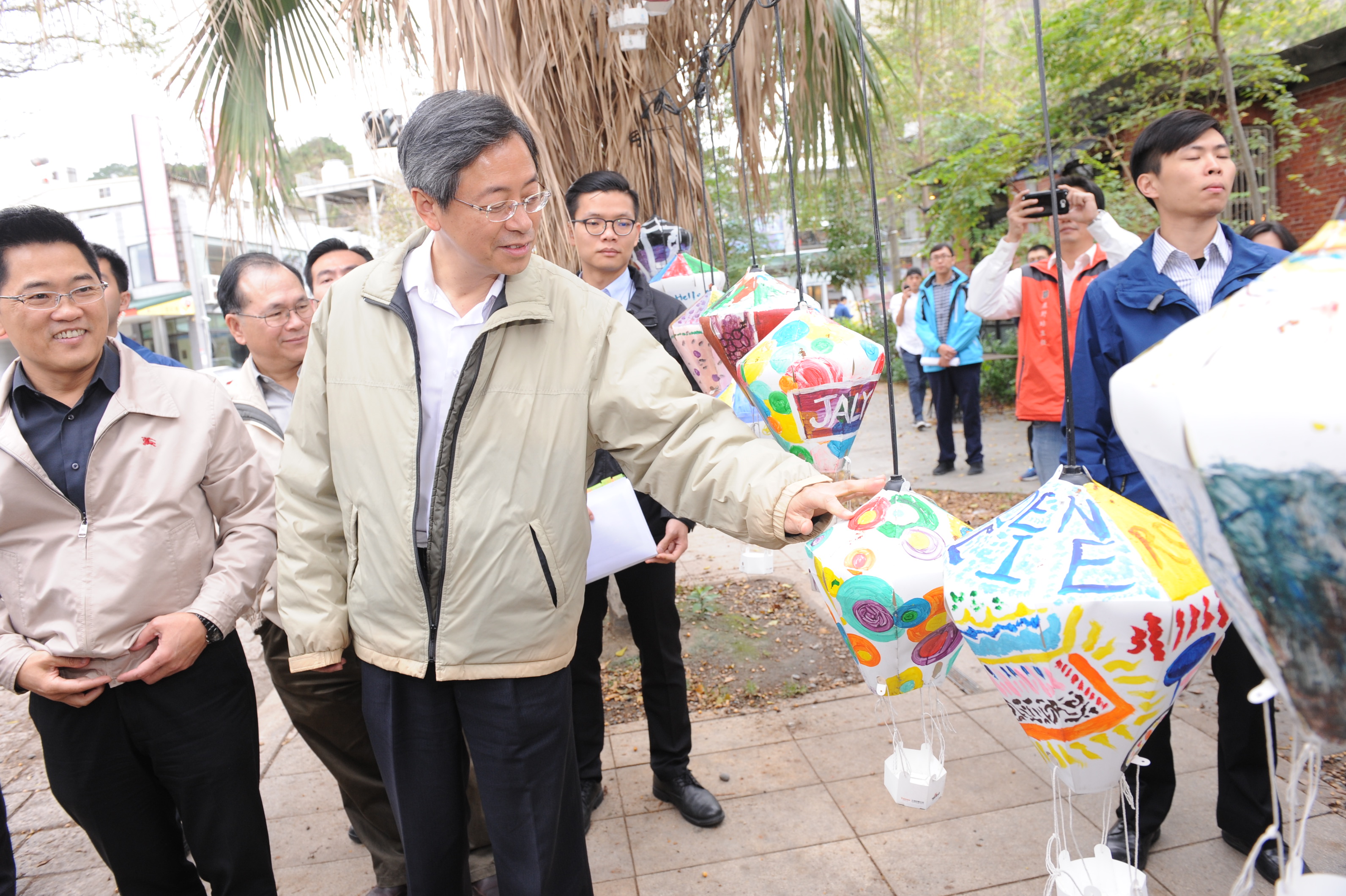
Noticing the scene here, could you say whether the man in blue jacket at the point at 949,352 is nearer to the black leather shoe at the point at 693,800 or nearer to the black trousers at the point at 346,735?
the black leather shoe at the point at 693,800

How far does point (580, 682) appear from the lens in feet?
8.61

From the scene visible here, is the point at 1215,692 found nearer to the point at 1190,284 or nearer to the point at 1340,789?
the point at 1340,789

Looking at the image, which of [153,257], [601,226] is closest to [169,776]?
[601,226]

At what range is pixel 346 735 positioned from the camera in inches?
90.4

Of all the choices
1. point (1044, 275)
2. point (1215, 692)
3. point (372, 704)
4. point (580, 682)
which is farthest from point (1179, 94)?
point (372, 704)

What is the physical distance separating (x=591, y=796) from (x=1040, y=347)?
3418mm

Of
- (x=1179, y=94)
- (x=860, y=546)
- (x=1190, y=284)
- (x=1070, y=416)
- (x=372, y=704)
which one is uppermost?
(x=1179, y=94)

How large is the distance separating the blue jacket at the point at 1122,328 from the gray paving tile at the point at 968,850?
102 centimetres

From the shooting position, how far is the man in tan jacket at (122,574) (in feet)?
5.83

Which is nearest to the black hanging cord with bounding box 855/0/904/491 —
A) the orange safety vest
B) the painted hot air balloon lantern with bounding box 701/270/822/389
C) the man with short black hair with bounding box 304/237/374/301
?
the painted hot air balloon lantern with bounding box 701/270/822/389

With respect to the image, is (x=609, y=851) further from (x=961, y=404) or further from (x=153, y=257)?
(x=153, y=257)

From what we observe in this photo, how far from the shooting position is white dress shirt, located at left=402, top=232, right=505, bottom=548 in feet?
5.44

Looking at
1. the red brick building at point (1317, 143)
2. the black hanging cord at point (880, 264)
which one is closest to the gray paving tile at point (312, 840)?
the black hanging cord at point (880, 264)

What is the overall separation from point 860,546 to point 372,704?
3.52 ft
